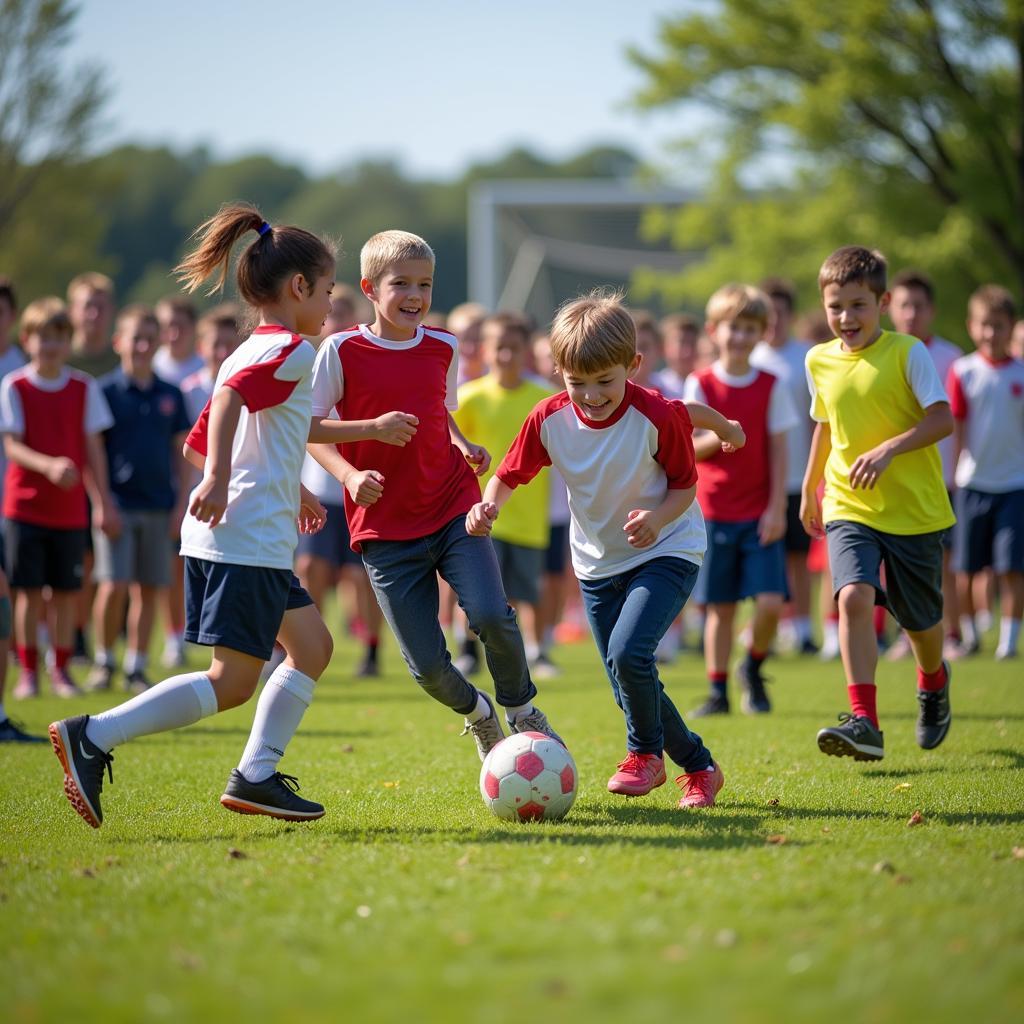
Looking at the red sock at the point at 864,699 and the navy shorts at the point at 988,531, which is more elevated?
the navy shorts at the point at 988,531

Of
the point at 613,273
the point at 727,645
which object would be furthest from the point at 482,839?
the point at 613,273

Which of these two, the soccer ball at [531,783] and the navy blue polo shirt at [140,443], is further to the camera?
the navy blue polo shirt at [140,443]

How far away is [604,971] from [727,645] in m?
5.58

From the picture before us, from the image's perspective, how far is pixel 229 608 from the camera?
16.5 feet

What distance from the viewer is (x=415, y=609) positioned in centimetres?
582

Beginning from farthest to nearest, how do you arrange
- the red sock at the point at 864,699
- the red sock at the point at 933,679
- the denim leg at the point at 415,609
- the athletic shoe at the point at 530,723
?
the red sock at the point at 933,679
the red sock at the point at 864,699
the athletic shoe at the point at 530,723
the denim leg at the point at 415,609

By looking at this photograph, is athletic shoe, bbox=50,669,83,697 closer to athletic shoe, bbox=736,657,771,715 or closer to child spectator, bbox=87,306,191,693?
child spectator, bbox=87,306,191,693

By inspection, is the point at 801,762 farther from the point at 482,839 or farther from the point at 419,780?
the point at 482,839

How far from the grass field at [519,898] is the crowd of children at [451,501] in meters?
0.36

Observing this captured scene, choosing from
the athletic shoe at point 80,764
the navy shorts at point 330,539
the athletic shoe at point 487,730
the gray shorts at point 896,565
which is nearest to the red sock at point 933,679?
the gray shorts at point 896,565

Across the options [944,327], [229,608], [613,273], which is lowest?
[229,608]

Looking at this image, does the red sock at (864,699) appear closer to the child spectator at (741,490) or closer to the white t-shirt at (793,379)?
the child spectator at (741,490)

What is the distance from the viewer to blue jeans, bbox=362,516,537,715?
224 inches

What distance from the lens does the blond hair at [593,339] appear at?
17.6ft
